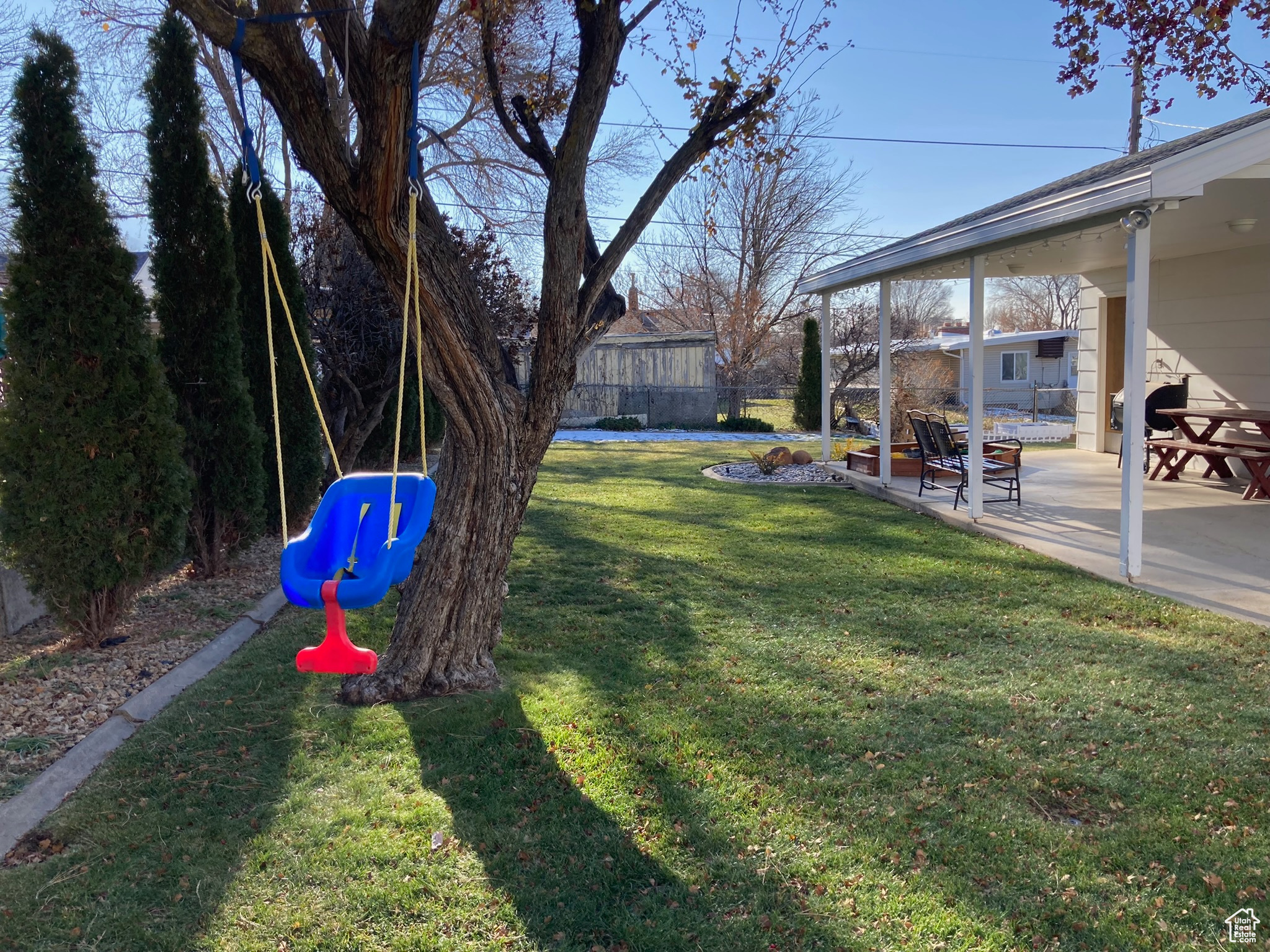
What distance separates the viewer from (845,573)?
6113 millimetres

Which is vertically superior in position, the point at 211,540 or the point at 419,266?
the point at 419,266

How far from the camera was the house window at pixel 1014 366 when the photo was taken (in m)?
27.8

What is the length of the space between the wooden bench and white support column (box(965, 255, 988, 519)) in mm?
2629

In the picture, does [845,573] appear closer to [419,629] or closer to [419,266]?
[419,629]

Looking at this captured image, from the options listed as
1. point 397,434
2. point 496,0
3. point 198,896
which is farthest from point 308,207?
point 198,896

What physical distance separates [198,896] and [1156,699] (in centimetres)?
391

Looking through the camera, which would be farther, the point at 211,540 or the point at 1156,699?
the point at 211,540

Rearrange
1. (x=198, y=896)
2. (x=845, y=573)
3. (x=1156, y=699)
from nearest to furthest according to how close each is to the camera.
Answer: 1. (x=198, y=896)
2. (x=1156, y=699)
3. (x=845, y=573)

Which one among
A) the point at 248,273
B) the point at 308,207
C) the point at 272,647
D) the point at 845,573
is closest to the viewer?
the point at 272,647

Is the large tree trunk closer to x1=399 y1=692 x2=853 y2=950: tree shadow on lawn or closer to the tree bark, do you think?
the tree bark

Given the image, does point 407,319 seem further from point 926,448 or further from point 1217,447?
point 1217,447

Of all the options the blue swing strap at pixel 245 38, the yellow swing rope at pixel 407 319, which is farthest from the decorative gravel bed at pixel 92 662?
the blue swing strap at pixel 245 38

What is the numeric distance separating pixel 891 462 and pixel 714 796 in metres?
7.65

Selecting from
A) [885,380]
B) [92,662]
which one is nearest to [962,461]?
[885,380]
